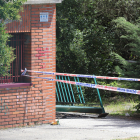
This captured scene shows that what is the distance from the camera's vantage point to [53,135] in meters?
5.50

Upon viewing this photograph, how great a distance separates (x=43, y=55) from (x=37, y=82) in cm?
67

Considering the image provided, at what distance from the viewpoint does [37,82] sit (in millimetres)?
6523

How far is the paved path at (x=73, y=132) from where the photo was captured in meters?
5.32

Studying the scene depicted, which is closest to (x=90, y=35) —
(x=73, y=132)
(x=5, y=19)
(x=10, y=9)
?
(x=5, y=19)

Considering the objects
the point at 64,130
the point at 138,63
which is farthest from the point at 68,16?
the point at 64,130

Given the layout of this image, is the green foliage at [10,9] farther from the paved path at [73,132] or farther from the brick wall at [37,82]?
the paved path at [73,132]

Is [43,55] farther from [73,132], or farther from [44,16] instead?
[73,132]

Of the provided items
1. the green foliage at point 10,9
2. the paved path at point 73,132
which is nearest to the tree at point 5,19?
the green foliage at point 10,9

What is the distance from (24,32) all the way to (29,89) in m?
1.39

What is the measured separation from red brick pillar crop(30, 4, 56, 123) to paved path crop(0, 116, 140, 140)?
49cm

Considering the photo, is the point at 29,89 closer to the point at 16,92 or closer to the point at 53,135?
the point at 16,92

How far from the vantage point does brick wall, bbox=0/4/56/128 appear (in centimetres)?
634

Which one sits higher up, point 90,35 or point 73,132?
point 90,35

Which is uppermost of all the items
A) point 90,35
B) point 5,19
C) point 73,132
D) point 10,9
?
point 10,9
